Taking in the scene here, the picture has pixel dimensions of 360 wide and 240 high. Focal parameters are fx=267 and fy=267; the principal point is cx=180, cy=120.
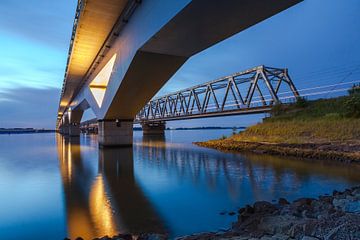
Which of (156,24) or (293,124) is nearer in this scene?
(156,24)

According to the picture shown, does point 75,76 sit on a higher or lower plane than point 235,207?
higher

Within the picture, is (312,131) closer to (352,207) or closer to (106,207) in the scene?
(352,207)

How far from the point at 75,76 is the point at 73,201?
81.5 ft

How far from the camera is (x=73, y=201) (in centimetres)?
885

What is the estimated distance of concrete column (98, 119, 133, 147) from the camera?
27.7m

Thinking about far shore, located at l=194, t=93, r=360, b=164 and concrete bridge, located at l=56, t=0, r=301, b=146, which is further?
far shore, located at l=194, t=93, r=360, b=164

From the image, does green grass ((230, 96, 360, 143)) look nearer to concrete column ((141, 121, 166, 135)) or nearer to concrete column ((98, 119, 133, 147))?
concrete column ((98, 119, 133, 147))

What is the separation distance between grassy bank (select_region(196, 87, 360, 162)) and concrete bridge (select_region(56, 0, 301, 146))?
408 inches

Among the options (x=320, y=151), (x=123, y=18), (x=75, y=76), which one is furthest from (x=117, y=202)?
(x=75, y=76)

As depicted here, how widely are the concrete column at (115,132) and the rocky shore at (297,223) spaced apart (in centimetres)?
2274

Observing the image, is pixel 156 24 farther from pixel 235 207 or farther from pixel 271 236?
pixel 271 236

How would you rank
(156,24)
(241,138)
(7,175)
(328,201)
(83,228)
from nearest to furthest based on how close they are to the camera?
(83,228)
(328,201)
(156,24)
(7,175)
(241,138)

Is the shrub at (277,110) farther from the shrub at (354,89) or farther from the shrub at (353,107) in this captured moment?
the shrub at (353,107)

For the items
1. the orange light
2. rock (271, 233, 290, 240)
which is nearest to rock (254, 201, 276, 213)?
rock (271, 233, 290, 240)
